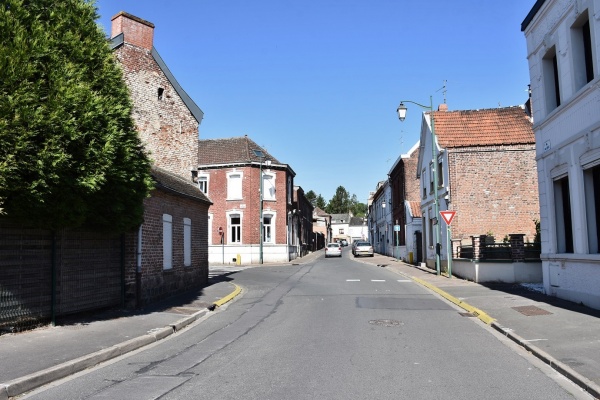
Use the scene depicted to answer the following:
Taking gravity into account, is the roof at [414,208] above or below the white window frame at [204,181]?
below

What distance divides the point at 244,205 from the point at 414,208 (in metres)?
13.5

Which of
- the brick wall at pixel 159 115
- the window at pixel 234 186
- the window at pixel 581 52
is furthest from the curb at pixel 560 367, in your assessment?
the window at pixel 234 186

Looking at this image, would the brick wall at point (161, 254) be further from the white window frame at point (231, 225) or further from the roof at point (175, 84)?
the white window frame at point (231, 225)

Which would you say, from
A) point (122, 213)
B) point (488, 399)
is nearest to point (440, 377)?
point (488, 399)

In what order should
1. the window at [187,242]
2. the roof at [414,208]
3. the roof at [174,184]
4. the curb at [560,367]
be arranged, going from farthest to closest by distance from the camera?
the roof at [414,208], the window at [187,242], the roof at [174,184], the curb at [560,367]

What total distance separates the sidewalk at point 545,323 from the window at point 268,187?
25.4 metres

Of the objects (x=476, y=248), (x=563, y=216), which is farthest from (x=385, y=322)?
(x=476, y=248)

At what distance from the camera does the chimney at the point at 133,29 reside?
52.9ft

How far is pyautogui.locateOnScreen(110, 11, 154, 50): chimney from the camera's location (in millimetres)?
16125

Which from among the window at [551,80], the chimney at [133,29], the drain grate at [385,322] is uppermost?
the chimney at [133,29]

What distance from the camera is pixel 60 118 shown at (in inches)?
330

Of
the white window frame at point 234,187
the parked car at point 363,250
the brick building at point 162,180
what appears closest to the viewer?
the brick building at point 162,180

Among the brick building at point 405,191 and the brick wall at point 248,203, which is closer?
the brick building at point 405,191

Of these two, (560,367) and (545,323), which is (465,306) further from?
(560,367)
